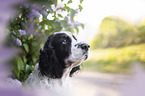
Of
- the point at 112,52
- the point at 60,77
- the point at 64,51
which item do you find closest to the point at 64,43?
the point at 64,51

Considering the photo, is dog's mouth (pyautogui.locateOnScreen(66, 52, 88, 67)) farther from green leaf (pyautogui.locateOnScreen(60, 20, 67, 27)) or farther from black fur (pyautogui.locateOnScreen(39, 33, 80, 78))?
green leaf (pyautogui.locateOnScreen(60, 20, 67, 27))

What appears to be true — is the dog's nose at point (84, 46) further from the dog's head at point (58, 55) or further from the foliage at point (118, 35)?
the foliage at point (118, 35)

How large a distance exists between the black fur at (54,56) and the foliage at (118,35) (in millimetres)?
870

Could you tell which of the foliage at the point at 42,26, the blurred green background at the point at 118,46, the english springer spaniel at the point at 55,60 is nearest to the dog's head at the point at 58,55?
the english springer spaniel at the point at 55,60

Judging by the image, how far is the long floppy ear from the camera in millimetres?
900

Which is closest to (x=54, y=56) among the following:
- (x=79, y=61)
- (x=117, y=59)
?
(x=79, y=61)

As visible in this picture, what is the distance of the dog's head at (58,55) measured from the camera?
88cm

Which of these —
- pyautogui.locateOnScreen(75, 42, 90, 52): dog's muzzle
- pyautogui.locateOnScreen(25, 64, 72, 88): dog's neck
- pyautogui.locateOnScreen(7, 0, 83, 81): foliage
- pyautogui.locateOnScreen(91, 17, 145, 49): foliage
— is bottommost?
pyautogui.locateOnScreen(25, 64, 72, 88): dog's neck

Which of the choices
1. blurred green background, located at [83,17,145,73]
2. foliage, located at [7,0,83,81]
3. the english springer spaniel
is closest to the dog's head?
the english springer spaniel

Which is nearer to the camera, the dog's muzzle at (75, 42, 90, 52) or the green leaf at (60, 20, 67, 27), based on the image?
the dog's muzzle at (75, 42, 90, 52)

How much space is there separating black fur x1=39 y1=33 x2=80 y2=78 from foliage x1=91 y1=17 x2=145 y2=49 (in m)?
0.87

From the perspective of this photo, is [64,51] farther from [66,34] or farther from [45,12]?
[45,12]

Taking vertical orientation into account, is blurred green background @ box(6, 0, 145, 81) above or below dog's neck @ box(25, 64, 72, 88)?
above

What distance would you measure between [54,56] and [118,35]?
113 centimetres
